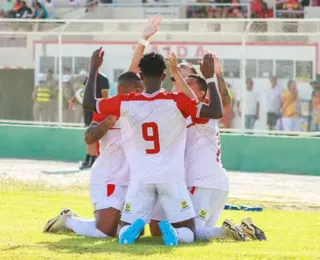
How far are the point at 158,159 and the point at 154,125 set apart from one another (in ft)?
0.97

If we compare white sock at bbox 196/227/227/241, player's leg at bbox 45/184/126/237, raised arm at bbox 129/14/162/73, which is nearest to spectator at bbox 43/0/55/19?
raised arm at bbox 129/14/162/73

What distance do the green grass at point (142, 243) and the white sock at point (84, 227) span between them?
13 centimetres

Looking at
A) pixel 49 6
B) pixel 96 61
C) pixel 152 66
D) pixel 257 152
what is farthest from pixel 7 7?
pixel 152 66

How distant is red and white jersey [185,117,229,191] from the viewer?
9.93 metres

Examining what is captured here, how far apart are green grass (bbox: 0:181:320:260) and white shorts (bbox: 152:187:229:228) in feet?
0.98

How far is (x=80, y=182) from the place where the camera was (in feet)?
58.4

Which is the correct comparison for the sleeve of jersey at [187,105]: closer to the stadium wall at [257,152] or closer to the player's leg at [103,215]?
the player's leg at [103,215]

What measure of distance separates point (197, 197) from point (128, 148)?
0.82m

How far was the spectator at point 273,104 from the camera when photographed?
21141mm

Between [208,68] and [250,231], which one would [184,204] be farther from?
[208,68]

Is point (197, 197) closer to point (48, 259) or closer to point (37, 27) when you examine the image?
point (48, 259)

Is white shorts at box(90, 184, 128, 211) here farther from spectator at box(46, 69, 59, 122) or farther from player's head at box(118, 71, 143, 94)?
spectator at box(46, 69, 59, 122)

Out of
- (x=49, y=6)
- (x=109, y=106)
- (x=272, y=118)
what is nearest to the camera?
(x=109, y=106)

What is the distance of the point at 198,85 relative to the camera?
1016 centimetres
